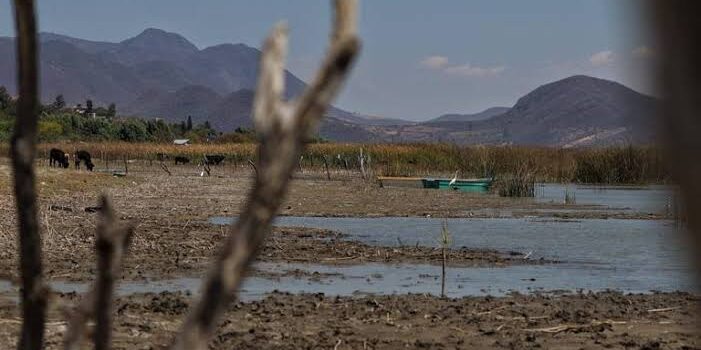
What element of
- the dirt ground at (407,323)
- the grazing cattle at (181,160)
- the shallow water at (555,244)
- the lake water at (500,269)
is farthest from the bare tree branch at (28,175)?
the grazing cattle at (181,160)

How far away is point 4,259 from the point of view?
547 inches

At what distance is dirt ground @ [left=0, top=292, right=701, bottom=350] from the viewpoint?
9406 mm

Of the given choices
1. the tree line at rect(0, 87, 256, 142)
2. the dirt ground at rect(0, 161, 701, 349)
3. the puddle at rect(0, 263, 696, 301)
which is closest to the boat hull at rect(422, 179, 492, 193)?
the dirt ground at rect(0, 161, 701, 349)

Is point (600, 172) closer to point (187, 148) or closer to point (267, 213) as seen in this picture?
point (187, 148)

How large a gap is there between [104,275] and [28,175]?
563 mm

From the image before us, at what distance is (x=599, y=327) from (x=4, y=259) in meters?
7.51

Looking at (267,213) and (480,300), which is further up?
(267,213)

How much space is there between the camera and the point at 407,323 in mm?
Answer: 10539

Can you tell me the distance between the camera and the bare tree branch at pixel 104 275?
124 centimetres

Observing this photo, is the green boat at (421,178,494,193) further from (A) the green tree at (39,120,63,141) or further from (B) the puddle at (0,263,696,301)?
(A) the green tree at (39,120,63,141)

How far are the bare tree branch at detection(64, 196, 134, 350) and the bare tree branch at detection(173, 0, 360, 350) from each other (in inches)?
11.3

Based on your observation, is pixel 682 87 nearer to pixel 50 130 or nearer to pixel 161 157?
pixel 161 157

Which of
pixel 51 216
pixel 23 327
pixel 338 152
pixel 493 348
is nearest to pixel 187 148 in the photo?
pixel 338 152

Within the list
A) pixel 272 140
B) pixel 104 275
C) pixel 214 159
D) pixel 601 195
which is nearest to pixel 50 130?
pixel 214 159
